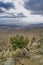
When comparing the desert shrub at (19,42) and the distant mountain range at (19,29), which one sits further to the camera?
the distant mountain range at (19,29)

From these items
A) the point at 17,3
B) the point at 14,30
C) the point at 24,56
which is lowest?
the point at 14,30

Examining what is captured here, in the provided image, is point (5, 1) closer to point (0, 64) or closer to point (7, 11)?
point (7, 11)

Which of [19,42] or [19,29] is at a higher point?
[19,42]

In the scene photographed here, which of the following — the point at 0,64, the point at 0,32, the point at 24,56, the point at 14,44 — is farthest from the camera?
the point at 0,32

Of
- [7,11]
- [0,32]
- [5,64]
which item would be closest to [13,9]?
[7,11]

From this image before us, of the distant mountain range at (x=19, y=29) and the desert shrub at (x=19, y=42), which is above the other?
the desert shrub at (x=19, y=42)

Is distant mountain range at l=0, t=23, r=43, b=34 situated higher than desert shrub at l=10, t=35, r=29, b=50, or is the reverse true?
desert shrub at l=10, t=35, r=29, b=50

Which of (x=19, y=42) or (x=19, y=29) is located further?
(x=19, y=29)

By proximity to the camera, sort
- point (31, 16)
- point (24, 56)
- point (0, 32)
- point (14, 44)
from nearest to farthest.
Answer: point (24, 56) → point (14, 44) → point (31, 16) → point (0, 32)

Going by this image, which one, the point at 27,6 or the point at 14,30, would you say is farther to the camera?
the point at 14,30

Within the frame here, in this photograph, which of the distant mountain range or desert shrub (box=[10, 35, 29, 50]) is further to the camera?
the distant mountain range

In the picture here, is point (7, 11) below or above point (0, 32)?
above
